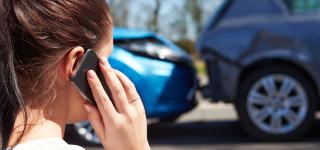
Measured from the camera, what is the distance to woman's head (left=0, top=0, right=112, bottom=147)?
118 cm

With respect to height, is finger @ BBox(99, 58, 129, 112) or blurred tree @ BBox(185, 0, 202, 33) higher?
finger @ BBox(99, 58, 129, 112)

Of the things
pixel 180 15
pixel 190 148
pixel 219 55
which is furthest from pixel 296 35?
pixel 180 15

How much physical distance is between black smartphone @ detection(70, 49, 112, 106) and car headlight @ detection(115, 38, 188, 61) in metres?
4.07

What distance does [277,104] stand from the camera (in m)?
5.26

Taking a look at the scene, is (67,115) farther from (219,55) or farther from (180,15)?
(180,15)

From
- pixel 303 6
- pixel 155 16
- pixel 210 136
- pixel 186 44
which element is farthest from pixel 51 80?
pixel 186 44

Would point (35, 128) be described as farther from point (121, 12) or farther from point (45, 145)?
point (121, 12)

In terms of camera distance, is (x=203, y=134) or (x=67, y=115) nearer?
(x=67, y=115)

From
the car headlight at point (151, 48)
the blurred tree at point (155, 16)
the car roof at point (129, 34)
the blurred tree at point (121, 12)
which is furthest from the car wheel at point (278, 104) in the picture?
the blurred tree at point (121, 12)

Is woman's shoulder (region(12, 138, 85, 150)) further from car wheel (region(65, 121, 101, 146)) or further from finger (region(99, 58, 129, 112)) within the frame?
car wheel (region(65, 121, 101, 146))

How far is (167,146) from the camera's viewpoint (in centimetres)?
543

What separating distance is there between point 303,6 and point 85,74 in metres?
4.46

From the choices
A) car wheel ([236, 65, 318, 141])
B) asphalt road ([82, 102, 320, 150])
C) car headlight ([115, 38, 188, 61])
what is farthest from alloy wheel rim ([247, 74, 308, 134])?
car headlight ([115, 38, 188, 61])

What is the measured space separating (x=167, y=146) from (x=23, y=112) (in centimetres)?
430
